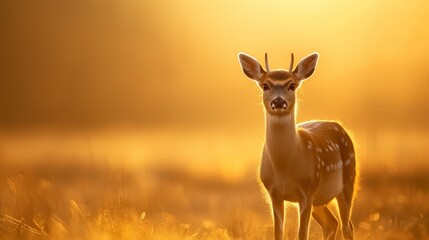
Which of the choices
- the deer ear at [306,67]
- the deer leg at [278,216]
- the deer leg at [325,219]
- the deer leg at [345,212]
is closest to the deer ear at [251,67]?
the deer ear at [306,67]

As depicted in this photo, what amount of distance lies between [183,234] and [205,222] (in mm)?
665

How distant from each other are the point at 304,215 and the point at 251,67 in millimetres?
1506

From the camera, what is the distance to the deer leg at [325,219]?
464 inches

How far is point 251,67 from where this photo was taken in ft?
35.3

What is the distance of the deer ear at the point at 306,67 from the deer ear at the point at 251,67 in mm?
321

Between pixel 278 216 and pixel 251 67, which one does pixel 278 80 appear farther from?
pixel 278 216

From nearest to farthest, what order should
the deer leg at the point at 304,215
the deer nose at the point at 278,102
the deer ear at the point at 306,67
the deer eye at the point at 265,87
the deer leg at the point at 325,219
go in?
the deer nose at the point at 278,102 → the deer leg at the point at 304,215 → the deer eye at the point at 265,87 → the deer ear at the point at 306,67 → the deer leg at the point at 325,219

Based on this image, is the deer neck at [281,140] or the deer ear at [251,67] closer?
the deer neck at [281,140]

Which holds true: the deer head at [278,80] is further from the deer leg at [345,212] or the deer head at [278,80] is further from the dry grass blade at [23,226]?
the dry grass blade at [23,226]

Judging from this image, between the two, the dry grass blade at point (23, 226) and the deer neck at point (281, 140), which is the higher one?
the deer neck at point (281, 140)

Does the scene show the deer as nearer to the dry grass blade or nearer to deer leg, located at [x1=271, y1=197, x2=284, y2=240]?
deer leg, located at [x1=271, y1=197, x2=284, y2=240]

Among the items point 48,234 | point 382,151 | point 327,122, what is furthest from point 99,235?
point 382,151

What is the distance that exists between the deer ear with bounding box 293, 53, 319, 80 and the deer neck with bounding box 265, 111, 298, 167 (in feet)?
1.37

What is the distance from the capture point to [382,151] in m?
13.6
